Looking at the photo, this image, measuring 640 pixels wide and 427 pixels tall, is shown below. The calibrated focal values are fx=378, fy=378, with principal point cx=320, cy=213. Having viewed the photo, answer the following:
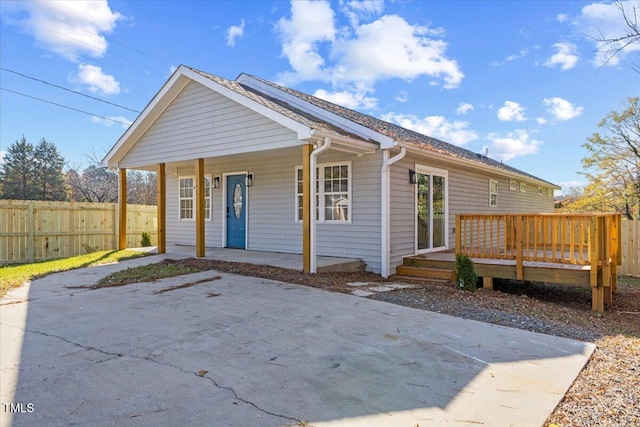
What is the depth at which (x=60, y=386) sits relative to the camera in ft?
9.46

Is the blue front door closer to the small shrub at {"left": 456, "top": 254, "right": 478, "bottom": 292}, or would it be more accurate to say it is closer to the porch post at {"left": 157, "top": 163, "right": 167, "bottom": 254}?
the porch post at {"left": 157, "top": 163, "right": 167, "bottom": 254}

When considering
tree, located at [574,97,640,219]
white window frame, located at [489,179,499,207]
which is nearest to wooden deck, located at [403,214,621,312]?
white window frame, located at [489,179,499,207]

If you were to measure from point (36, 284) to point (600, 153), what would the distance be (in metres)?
21.0

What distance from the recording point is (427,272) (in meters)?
8.05

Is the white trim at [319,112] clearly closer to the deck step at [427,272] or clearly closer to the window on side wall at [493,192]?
the deck step at [427,272]

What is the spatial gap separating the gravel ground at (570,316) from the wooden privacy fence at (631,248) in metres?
0.62

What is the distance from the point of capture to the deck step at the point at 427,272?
777 cm

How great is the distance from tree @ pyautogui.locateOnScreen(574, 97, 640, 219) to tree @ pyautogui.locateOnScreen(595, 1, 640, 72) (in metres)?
13.4

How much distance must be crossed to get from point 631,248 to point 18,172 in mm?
35599

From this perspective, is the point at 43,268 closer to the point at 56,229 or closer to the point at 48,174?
the point at 56,229

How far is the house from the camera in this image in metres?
7.84

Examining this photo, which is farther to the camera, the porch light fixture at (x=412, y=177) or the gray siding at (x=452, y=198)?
the porch light fixture at (x=412, y=177)

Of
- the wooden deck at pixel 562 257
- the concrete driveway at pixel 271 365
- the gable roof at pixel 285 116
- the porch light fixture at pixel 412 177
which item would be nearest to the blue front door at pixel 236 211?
the gable roof at pixel 285 116

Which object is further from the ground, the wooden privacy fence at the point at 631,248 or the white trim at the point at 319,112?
the white trim at the point at 319,112
